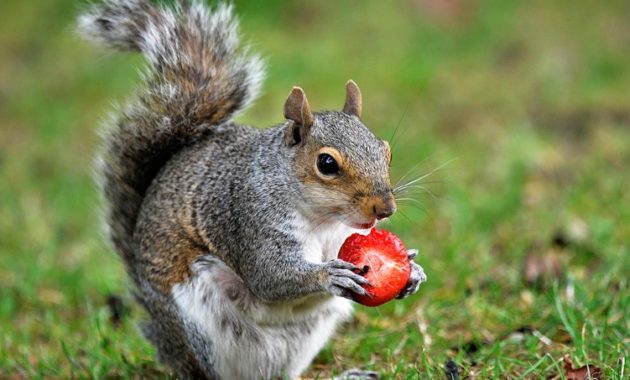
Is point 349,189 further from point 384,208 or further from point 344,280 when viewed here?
point 344,280

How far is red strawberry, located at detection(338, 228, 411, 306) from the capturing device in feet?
6.86

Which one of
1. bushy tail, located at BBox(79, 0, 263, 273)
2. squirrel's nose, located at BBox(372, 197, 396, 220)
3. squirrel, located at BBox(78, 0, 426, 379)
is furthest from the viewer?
bushy tail, located at BBox(79, 0, 263, 273)

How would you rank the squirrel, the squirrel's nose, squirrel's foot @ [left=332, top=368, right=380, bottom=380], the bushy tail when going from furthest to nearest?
the bushy tail, squirrel's foot @ [left=332, top=368, right=380, bottom=380], the squirrel, the squirrel's nose

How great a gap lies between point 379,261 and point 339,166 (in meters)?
0.23

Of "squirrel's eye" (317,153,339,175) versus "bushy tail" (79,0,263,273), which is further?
"bushy tail" (79,0,263,273)

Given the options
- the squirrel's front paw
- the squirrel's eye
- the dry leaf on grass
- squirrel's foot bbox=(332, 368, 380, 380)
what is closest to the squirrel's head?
the squirrel's eye

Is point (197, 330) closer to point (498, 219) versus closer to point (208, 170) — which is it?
point (208, 170)

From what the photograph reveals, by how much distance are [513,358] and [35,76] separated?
12.8 ft

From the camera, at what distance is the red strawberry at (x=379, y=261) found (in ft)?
6.86

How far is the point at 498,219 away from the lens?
11.8 feet

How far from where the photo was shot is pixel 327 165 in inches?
84.5

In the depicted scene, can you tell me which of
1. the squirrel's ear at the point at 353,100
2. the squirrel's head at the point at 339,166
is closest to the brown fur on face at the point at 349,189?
the squirrel's head at the point at 339,166

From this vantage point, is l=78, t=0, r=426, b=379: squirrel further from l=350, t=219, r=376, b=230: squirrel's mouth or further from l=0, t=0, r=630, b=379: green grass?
l=0, t=0, r=630, b=379: green grass

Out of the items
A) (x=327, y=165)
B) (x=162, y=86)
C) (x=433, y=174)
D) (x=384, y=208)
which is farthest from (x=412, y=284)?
(x=433, y=174)
